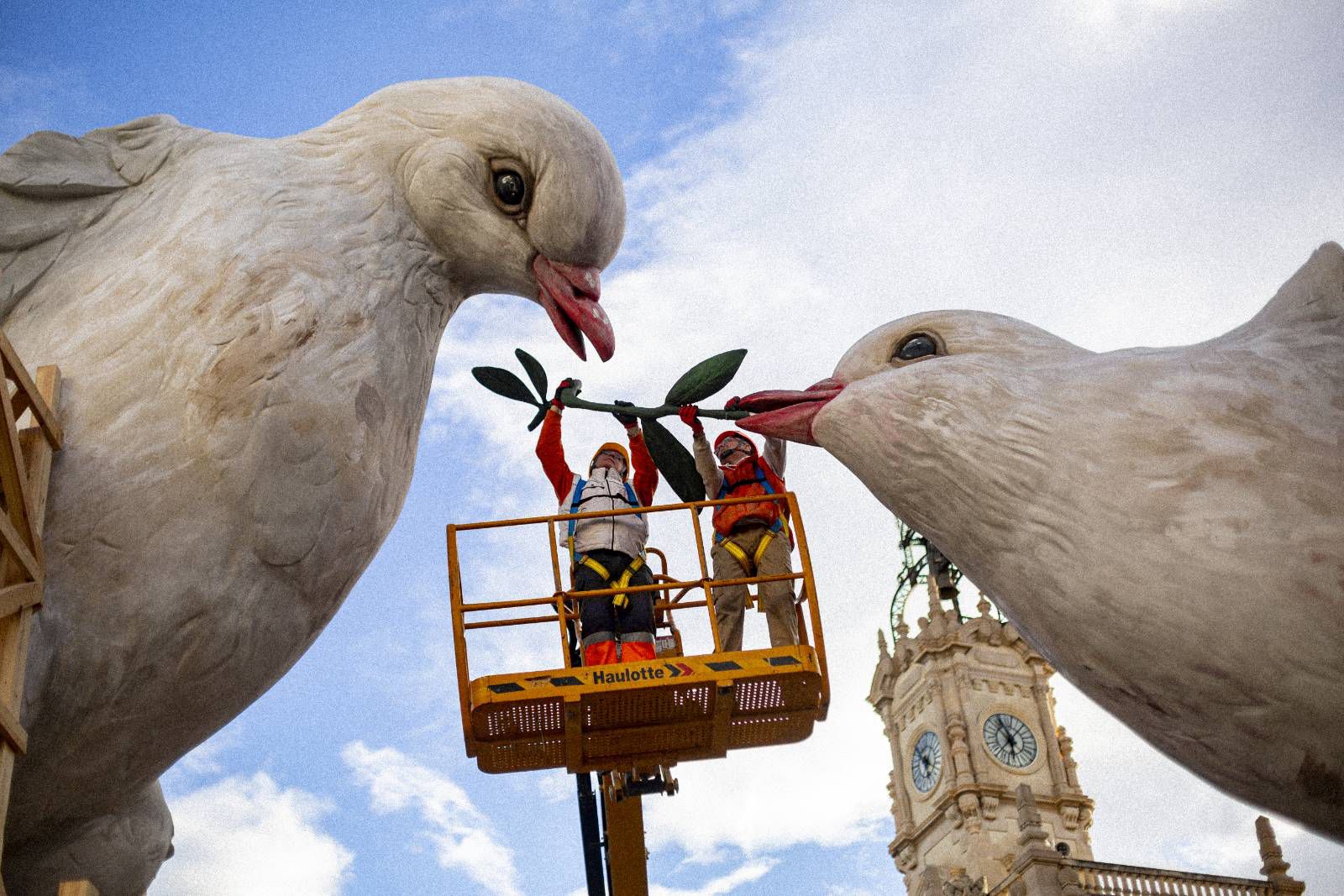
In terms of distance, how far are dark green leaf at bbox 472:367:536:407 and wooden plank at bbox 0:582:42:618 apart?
275 centimetres

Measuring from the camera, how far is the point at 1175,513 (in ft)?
12.5

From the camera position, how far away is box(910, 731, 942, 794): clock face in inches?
2018

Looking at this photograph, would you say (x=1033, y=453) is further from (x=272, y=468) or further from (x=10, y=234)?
(x=10, y=234)

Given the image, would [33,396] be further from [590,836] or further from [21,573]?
[590,836]

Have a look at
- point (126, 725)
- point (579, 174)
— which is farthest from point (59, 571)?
point (579, 174)

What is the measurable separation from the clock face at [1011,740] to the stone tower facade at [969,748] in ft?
0.10

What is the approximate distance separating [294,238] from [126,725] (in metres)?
1.78

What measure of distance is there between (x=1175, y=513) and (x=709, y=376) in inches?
110

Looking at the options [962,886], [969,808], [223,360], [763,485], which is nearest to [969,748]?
[969,808]

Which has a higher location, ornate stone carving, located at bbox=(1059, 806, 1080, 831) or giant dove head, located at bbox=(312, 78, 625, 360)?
ornate stone carving, located at bbox=(1059, 806, 1080, 831)

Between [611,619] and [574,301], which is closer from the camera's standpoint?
[574,301]

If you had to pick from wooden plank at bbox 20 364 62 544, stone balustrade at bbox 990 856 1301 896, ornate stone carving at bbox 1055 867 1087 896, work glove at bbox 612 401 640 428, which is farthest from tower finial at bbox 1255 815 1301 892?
wooden plank at bbox 20 364 62 544

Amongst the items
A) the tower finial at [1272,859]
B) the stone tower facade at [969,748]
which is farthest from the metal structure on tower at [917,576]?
the tower finial at [1272,859]

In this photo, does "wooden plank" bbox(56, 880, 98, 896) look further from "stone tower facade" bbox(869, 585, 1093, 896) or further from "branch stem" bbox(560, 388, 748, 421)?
"stone tower facade" bbox(869, 585, 1093, 896)
